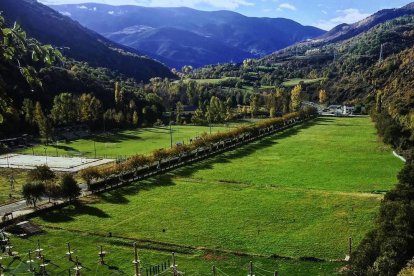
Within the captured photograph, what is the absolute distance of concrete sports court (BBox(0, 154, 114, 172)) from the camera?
9936 cm

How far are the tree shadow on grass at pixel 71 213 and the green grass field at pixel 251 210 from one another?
14 centimetres

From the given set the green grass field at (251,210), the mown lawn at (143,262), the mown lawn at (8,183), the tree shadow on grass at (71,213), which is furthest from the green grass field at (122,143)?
the mown lawn at (143,262)

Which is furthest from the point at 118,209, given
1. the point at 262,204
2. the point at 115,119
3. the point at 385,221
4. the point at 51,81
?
the point at 51,81

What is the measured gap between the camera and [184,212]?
64.4 meters

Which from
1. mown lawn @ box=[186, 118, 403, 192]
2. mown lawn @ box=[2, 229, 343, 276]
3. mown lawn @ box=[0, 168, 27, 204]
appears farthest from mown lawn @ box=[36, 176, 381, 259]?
mown lawn @ box=[0, 168, 27, 204]

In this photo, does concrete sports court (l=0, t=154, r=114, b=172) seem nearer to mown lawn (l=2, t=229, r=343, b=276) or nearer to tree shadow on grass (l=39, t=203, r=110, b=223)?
tree shadow on grass (l=39, t=203, r=110, b=223)

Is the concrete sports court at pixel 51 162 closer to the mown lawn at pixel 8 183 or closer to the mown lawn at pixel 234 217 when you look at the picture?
the mown lawn at pixel 8 183

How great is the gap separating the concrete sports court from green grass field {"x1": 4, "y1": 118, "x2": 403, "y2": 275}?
22541mm

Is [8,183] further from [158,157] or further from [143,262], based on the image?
[143,262]

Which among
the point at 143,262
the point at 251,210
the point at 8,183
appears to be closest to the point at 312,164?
the point at 251,210

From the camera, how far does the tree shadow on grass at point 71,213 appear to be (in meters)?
63.3

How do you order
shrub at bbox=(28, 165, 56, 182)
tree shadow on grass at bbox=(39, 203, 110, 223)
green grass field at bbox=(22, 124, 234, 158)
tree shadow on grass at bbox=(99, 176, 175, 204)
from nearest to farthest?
tree shadow on grass at bbox=(39, 203, 110, 223)
tree shadow on grass at bbox=(99, 176, 175, 204)
shrub at bbox=(28, 165, 56, 182)
green grass field at bbox=(22, 124, 234, 158)

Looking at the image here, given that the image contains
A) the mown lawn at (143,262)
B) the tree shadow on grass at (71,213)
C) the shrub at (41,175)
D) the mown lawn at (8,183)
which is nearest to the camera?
the mown lawn at (143,262)

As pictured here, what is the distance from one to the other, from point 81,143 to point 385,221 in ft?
365
